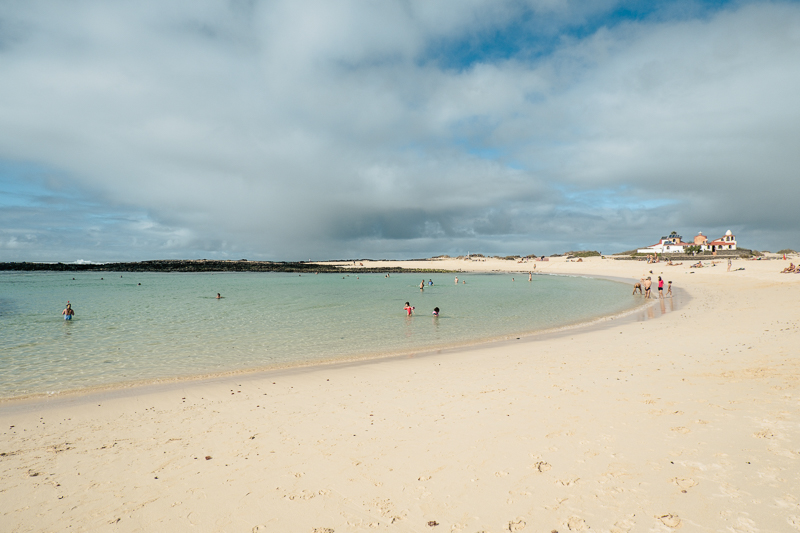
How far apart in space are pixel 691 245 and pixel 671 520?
14103cm

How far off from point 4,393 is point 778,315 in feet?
100

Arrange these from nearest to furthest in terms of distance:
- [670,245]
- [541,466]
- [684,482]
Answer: [684,482]
[541,466]
[670,245]

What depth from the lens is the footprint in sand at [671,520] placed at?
13.5ft

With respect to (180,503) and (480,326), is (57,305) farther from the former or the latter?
(180,503)

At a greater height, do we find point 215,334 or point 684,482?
point 684,482

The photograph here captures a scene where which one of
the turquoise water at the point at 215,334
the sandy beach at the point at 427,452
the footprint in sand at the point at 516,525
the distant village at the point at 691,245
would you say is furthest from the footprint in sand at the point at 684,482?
the distant village at the point at 691,245

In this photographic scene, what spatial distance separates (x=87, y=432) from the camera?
24.6 feet

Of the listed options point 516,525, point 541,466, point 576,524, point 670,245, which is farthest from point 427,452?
point 670,245

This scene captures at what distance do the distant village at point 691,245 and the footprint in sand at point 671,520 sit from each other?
127m

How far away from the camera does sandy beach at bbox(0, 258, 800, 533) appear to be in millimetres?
4523

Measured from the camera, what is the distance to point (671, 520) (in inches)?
166

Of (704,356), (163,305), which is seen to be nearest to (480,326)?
(704,356)

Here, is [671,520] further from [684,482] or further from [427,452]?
[427,452]

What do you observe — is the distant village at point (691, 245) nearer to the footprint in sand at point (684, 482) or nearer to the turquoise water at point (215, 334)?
the turquoise water at point (215, 334)
